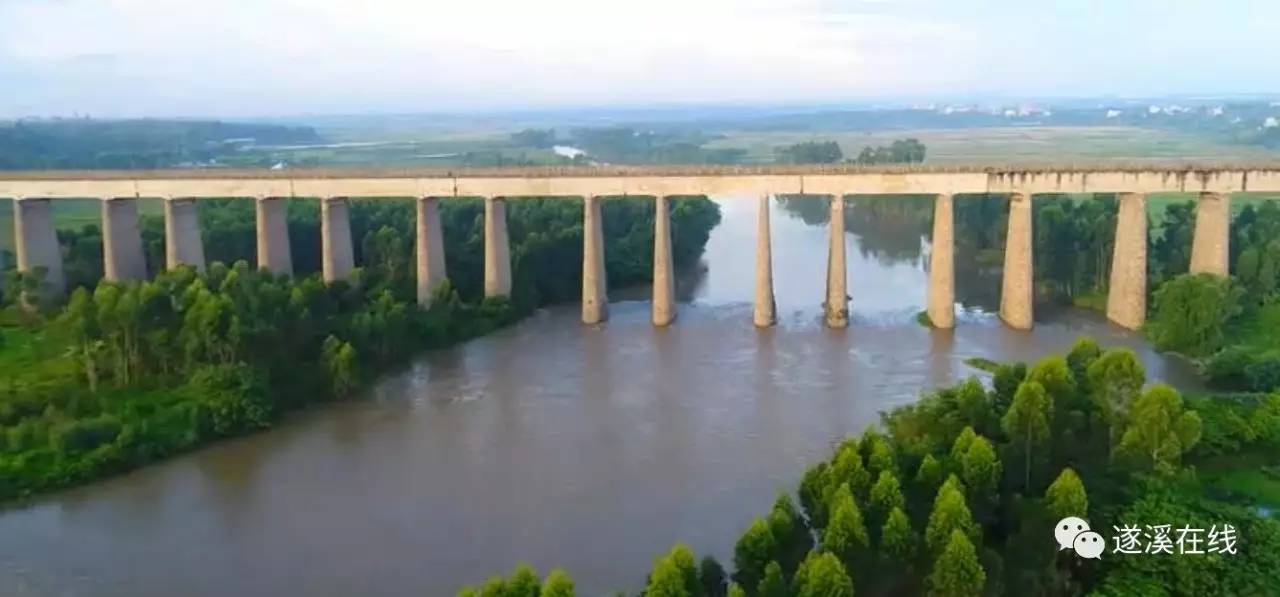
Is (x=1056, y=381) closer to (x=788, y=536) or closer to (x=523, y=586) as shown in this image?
(x=788, y=536)

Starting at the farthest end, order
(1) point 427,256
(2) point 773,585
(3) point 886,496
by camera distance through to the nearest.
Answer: (1) point 427,256 → (3) point 886,496 → (2) point 773,585

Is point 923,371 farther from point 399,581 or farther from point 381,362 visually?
point 399,581

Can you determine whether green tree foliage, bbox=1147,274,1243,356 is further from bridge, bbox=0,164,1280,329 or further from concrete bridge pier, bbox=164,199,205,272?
concrete bridge pier, bbox=164,199,205,272

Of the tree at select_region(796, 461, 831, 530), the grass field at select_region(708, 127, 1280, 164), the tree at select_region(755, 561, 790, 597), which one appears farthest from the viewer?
the grass field at select_region(708, 127, 1280, 164)

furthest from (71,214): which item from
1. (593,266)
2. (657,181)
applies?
(657,181)

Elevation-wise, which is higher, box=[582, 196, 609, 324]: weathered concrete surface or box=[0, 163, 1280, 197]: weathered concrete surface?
box=[0, 163, 1280, 197]: weathered concrete surface

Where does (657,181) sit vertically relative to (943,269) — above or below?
above

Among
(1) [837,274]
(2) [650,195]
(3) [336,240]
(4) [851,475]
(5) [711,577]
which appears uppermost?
(2) [650,195]

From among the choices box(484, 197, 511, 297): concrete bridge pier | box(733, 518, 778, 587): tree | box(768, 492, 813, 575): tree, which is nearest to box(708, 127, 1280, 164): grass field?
box(484, 197, 511, 297): concrete bridge pier
